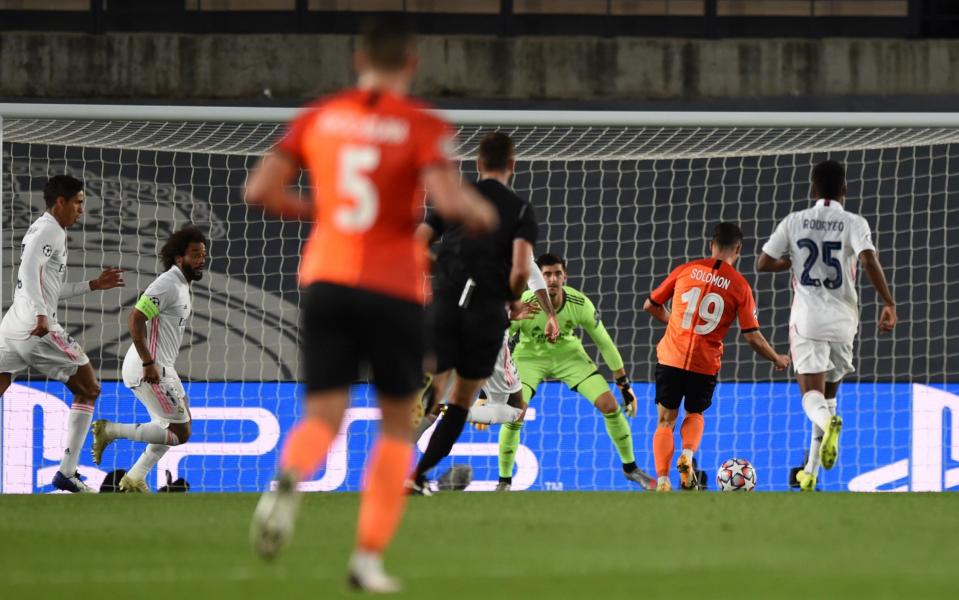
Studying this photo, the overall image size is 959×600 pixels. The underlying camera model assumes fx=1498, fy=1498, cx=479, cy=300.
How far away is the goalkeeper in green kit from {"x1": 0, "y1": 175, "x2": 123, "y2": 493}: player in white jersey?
3203 mm

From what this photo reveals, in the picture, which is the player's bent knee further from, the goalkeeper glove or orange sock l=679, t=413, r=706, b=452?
orange sock l=679, t=413, r=706, b=452

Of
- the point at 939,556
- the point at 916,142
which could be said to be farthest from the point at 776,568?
the point at 916,142

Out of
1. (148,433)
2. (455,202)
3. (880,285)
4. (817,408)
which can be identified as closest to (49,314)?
(148,433)

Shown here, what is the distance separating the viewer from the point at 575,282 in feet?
48.1

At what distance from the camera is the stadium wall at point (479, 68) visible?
17.0 m

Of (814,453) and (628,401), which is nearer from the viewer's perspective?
(814,453)

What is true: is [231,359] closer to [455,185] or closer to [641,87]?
[641,87]

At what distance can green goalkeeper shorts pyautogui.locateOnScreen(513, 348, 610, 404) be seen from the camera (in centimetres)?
1091

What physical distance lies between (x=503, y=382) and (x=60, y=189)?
3.46m

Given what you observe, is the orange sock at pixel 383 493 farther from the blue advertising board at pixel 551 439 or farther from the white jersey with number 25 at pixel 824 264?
the blue advertising board at pixel 551 439

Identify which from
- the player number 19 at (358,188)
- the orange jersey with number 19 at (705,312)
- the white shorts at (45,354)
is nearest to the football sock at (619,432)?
the orange jersey with number 19 at (705,312)

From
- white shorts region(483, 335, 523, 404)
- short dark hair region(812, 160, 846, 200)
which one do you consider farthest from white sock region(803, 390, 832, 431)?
white shorts region(483, 335, 523, 404)

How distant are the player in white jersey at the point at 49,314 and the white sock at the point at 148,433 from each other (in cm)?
56

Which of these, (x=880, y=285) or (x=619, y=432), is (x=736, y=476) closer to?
(x=619, y=432)
